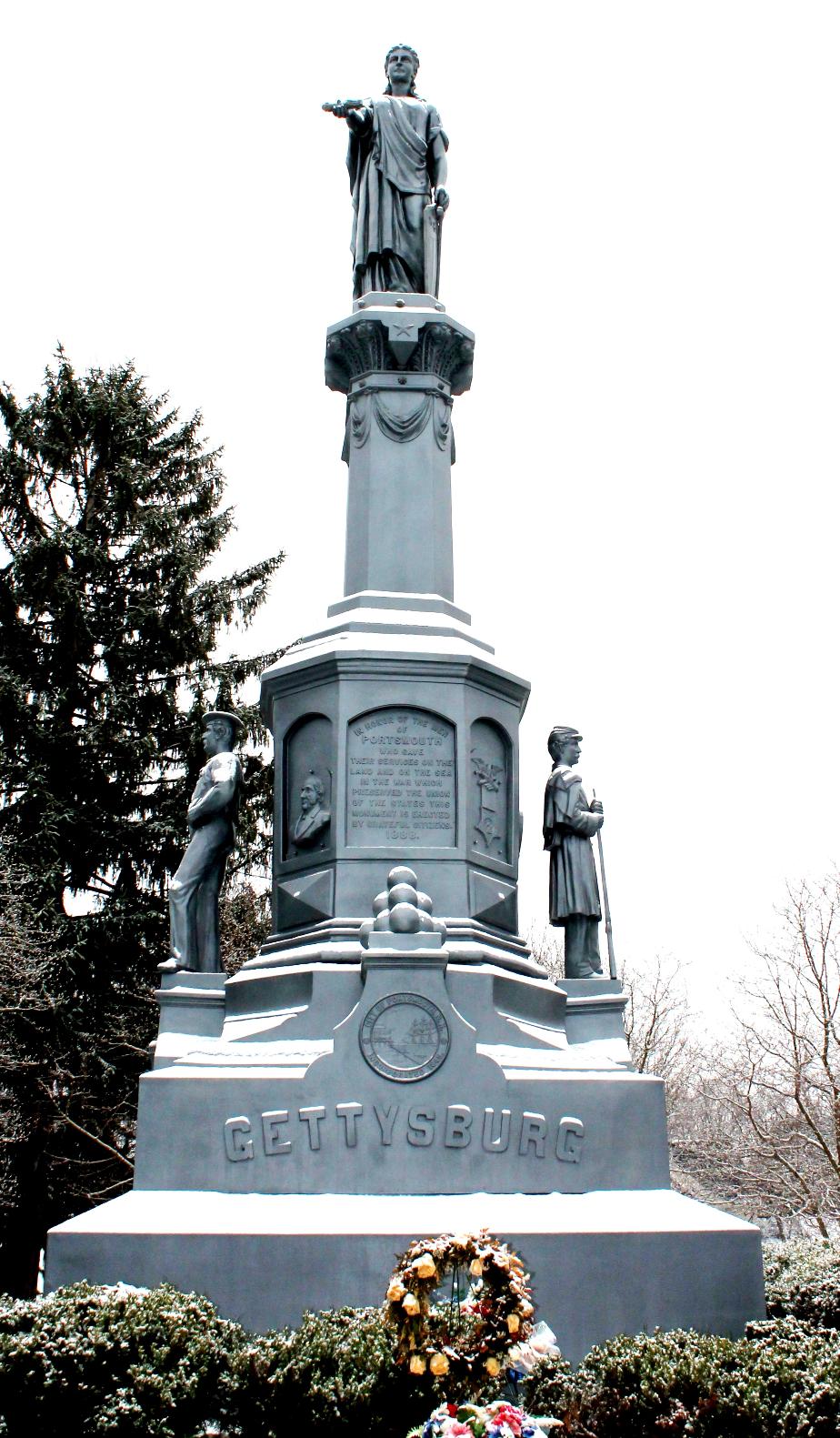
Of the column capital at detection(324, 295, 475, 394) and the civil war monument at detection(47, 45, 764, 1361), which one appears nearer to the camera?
the civil war monument at detection(47, 45, 764, 1361)

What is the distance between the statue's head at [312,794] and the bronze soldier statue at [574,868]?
7.70 ft

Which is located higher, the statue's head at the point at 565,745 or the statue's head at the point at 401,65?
the statue's head at the point at 401,65

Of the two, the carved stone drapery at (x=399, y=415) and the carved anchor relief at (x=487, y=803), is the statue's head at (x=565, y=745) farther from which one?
the carved stone drapery at (x=399, y=415)

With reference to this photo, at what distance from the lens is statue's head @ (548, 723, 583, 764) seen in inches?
555

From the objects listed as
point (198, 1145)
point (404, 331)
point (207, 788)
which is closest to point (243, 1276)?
point (198, 1145)

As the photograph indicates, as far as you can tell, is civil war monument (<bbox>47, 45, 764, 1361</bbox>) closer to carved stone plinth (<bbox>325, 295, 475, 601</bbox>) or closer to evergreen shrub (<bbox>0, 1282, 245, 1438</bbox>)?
carved stone plinth (<bbox>325, 295, 475, 601</bbox>)

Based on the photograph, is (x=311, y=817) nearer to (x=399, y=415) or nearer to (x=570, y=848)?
(x=570, y=848)

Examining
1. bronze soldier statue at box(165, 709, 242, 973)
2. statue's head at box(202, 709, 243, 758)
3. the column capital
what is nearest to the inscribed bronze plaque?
bronze soldier statue at box(165, 709, 242, 973)

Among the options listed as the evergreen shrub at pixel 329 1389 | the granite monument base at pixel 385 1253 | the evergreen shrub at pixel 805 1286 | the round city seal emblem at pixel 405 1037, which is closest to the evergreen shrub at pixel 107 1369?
the evergreen shrub at pixel 329 1389

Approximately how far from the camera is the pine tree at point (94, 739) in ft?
82.7

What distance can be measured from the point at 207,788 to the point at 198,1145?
3705 mm

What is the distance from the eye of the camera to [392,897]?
1184 cm

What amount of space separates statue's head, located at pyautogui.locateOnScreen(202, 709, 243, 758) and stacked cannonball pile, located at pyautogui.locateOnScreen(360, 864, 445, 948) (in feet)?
8.27

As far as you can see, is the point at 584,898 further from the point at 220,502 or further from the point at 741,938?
the point at 741,938
